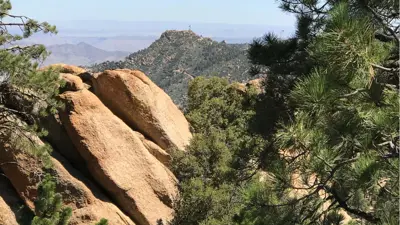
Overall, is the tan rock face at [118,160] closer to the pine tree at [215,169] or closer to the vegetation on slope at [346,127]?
the pine tree at [215,169]

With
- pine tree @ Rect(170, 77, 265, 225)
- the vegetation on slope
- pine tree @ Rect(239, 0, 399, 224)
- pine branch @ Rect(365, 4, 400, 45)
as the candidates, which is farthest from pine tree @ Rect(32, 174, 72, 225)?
pine branch @ Rect(365, 4, 400, 45)

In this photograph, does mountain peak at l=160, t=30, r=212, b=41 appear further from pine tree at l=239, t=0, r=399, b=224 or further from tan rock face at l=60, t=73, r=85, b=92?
pine tree at l=239, t=0, r=399, b=224

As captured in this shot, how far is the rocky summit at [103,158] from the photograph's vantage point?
10.5m

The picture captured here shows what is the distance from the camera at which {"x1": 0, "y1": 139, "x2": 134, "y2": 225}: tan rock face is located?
10.5 meters

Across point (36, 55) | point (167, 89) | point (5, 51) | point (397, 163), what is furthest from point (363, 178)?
point (167, 89)

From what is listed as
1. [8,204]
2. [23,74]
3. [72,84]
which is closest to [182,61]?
[72,84]

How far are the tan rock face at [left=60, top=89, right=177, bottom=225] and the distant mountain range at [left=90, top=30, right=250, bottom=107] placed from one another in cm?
A: 2573

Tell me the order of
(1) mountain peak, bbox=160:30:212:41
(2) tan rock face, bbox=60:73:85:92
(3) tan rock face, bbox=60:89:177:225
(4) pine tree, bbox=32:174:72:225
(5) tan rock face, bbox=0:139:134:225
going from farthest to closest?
(1) mountain peak, bbox=160:30:212:41 → (2) tan rock face, bbox=60:73:85:92 → (3) tan rock face, bbox=60:89:177:225 → (5) tan rock face, bbox=0:139:134:225 → (4) pine tree, bbox=32:174:72:225

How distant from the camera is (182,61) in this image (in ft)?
161

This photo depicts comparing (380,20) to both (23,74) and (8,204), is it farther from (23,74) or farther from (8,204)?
(8,204)

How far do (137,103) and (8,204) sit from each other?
4.64 meters

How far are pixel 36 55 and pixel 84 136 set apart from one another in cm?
297

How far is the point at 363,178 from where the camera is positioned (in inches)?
125

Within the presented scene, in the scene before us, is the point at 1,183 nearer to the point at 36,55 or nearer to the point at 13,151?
the point at 13,151
